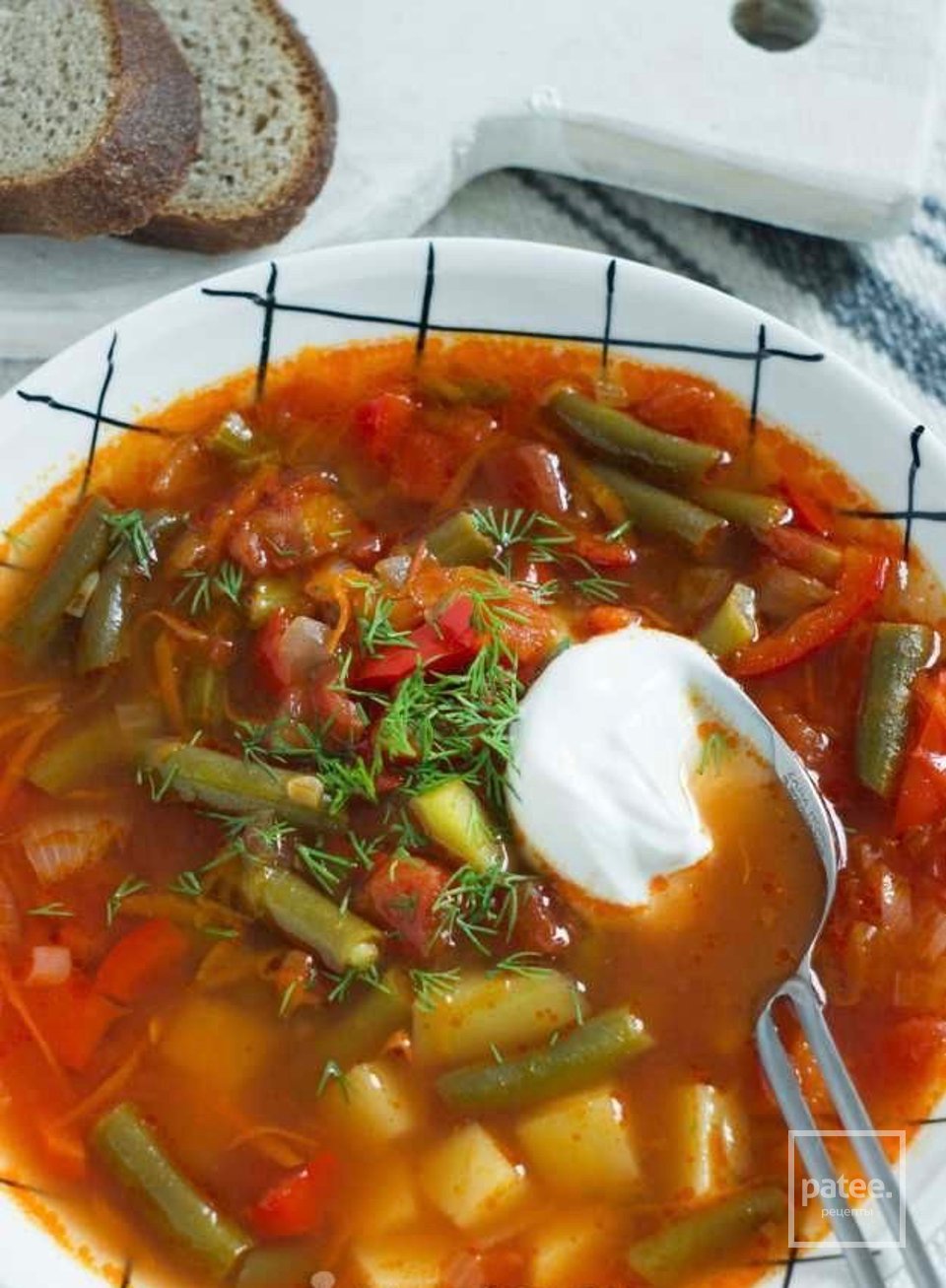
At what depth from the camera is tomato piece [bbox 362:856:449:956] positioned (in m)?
3.33

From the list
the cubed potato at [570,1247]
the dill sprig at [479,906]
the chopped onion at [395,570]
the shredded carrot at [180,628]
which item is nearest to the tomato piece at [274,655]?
the shredded carrot at [180,628]

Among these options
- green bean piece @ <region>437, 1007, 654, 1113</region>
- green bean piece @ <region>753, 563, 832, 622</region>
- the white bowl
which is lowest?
green bean piece @ <region>437, 1007, 654, 1113</region>

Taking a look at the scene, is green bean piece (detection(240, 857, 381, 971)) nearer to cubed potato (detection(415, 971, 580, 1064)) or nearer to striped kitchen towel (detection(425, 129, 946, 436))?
cubed potato (detection(415, 971, 580, 1064))

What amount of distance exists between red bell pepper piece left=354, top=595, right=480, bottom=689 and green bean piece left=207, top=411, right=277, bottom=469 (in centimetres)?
58

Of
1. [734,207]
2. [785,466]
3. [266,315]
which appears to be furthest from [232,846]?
[734,207]

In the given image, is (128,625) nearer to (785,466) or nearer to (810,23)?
(785,466)

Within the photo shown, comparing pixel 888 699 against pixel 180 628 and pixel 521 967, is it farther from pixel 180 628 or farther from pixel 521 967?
pixel 180 628

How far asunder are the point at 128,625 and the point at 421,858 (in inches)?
32.3

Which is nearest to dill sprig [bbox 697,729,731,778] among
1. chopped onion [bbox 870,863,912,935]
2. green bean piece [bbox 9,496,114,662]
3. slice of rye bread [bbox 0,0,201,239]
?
chopped onion [bbox 870,863,912,935]

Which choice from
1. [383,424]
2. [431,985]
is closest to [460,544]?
[383,424]

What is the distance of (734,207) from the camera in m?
4.32

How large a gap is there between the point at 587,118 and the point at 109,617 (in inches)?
69.8

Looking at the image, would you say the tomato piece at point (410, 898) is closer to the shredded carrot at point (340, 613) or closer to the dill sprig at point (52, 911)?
the shredded carrot at point (340, 613)

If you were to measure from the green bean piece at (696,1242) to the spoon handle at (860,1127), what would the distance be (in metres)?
0.23
